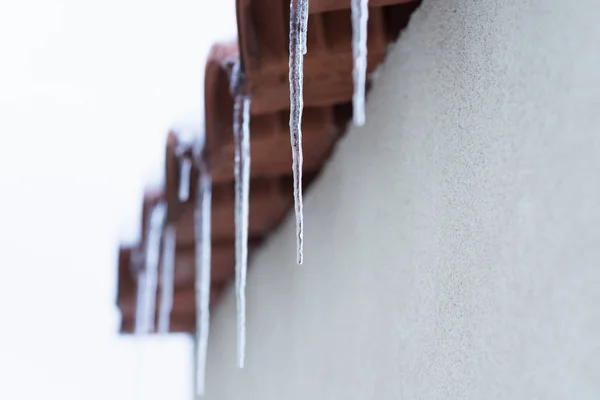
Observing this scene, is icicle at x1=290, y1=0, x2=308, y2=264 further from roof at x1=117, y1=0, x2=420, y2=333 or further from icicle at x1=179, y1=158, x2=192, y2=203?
icicle at x1=179, y1=158, x2=192, y2=203

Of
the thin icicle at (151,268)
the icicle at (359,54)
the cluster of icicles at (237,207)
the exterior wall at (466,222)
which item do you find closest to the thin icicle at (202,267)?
the cluster of icicles at (237,207)

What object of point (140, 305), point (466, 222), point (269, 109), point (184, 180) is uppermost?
point (269, 109)

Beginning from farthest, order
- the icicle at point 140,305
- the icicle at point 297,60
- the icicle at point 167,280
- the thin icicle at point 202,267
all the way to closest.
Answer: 1. the icicle at point 140,305
2. the icicle at point 167,280
3. the thin icicle at point 202,267
4. the icicle at point 297,60

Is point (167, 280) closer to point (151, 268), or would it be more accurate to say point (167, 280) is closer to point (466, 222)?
point (151, 268)

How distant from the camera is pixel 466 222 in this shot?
5.82 ft

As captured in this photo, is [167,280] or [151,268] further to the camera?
[167,280]

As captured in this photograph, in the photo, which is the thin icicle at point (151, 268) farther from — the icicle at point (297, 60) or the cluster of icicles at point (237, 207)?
the icicle at point (297, 60)

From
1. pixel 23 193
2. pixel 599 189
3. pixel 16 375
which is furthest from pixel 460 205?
pixel 16 375

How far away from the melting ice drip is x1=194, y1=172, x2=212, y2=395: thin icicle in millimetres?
125

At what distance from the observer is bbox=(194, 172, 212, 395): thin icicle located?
2740mm

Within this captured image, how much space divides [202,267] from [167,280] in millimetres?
186

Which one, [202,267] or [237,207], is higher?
[237,207]

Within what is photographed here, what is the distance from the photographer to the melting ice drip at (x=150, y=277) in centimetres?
297

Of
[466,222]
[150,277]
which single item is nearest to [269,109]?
[466,222]
